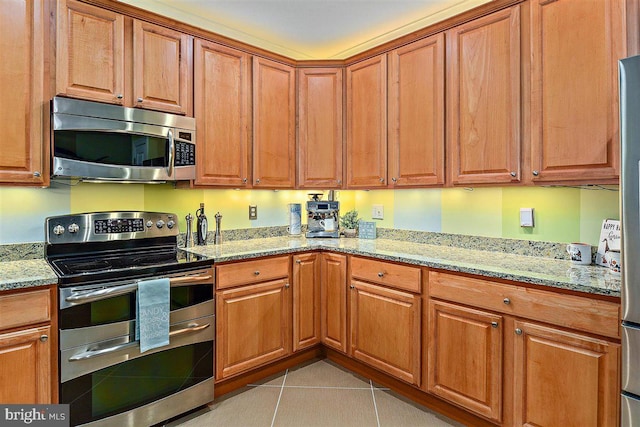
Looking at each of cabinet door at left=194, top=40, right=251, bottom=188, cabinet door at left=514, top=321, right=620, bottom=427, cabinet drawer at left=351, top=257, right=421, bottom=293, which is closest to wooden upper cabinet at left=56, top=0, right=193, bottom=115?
cabinet door at left=194, top=40, right=251, bottom=188

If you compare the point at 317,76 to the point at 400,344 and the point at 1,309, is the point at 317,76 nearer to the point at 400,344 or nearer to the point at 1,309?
the point at 400,344

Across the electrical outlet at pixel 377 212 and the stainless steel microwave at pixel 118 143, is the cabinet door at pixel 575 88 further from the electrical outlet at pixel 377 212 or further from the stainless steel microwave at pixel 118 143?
the stainless steel microwave at pixel 118 143

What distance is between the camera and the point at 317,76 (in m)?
2.98

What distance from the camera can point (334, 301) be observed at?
105 inches

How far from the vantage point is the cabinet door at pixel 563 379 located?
1481 millimetres

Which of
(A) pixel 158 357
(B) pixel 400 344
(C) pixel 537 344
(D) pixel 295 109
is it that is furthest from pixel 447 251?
(A) pixel 158 357

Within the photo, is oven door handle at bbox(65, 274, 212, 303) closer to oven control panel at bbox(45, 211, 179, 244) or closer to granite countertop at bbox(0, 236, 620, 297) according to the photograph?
granite countertop at bbox(0, 236, 620, 297)

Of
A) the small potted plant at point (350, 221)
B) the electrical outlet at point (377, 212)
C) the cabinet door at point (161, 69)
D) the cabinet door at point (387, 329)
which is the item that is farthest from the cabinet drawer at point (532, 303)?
the cabinet door at point (161, 69)

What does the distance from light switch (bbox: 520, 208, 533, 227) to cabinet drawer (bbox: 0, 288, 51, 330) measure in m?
2.53

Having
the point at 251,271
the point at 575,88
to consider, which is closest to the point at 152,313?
the point at 251,271

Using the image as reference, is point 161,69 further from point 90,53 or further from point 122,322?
point 122,322

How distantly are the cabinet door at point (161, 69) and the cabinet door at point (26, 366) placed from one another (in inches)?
51.5

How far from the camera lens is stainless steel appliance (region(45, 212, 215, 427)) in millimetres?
1722

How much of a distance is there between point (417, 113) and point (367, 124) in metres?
0.44
